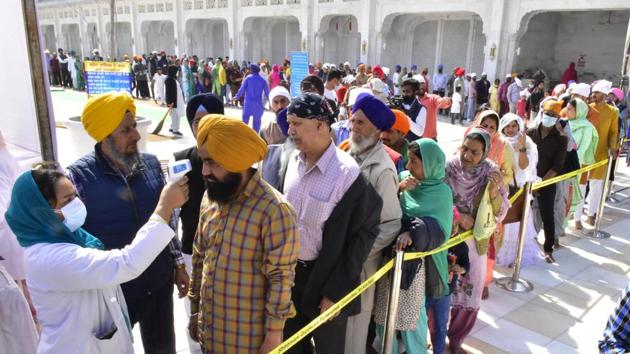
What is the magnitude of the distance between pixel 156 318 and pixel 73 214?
85 cm

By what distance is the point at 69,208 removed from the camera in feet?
6.00

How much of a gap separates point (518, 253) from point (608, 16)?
17158 mm

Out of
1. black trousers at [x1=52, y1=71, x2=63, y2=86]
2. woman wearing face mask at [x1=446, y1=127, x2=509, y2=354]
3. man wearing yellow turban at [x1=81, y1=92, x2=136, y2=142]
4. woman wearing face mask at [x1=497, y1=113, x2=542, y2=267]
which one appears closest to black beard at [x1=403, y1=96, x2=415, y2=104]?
woman wearing face mask at [x1=497, y1=113, x2=542, y2=267]

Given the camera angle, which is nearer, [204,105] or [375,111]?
[375,111]

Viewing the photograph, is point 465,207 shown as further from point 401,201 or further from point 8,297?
point 8,297

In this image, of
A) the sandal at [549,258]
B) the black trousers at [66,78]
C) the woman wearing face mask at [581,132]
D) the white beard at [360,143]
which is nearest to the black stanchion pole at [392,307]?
the white beard at [360,143]

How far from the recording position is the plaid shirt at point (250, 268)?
1.86 metres

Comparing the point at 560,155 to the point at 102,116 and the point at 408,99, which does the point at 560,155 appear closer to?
the point at 408,99

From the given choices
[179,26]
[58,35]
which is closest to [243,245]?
[179,26]

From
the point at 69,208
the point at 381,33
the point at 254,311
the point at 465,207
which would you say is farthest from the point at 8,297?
the point at 381,33

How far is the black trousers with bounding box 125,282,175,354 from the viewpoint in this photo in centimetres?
239

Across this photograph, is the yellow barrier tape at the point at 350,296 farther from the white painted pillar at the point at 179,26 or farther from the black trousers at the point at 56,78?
the white painted pillar at the point at 179,26

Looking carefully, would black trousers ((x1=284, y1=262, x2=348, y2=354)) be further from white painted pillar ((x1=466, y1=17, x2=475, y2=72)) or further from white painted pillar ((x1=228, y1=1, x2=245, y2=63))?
white painted pillar ((x1=228, y1=1, x2=245, y2=63))

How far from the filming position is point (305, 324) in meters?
2.55
